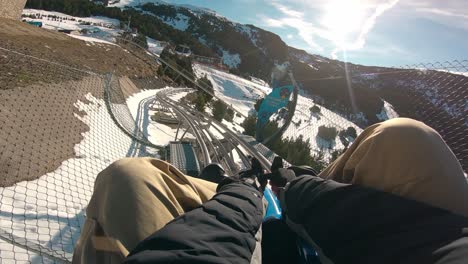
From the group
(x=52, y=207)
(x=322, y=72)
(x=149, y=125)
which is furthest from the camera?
(x=322, y=72)

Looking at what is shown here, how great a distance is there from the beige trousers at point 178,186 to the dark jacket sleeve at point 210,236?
0.16 metres

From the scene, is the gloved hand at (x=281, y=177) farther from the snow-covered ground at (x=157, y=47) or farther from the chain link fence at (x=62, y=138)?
the snow-covered ground at (x=157, y=47)

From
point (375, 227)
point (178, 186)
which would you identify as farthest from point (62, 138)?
point (375, 227)

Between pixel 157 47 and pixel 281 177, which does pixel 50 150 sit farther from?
pixel 157 47

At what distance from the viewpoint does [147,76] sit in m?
20.1

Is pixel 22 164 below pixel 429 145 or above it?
below

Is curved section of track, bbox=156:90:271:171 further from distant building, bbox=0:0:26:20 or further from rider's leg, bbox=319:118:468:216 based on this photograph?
distant building, bbox=0:0:26:20

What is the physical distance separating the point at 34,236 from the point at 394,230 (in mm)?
3981

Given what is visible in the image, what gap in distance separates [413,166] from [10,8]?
27.0m

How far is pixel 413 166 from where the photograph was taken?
1317 mm

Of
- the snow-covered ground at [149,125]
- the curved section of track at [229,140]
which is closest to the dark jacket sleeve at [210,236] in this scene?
the curved section of track at [229,140]

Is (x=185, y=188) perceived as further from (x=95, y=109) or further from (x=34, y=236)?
(x=95, y=109)

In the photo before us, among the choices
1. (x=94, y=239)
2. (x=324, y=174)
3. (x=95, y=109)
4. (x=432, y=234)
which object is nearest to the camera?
(x=432, y=234)

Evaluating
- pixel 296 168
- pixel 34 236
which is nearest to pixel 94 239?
pixel 296 168
